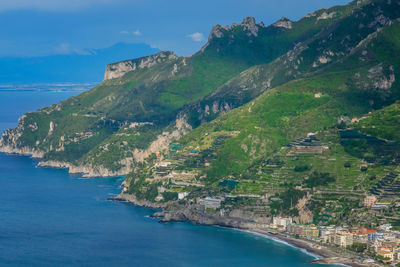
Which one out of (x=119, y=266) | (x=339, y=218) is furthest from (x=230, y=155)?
(x=119, y=266)

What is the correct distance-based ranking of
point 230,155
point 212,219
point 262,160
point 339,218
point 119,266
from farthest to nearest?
point 230,155 → point 262,160 → point 212,219 → point 339,218 → point 119,266

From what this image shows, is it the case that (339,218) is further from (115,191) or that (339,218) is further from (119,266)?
(115,191)

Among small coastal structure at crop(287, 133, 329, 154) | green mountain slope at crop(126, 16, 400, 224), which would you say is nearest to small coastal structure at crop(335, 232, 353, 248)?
green mountain slope at crop(126, 16, 400, 224)

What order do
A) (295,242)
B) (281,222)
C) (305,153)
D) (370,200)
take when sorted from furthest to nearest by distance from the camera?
(305,153) < (281,222) < (370,200) < (295,242)

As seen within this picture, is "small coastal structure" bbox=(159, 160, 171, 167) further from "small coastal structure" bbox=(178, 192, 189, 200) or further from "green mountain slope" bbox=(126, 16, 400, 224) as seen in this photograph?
"small coastal structure" bbox=(178, 192, 189, 200)

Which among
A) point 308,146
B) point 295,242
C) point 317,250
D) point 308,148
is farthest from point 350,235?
point 308,146

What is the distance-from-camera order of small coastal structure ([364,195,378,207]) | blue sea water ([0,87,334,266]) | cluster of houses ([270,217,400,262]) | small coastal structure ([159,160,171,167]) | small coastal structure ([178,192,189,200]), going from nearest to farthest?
cluster of houses ([270,217,400,262]) < blue sea water ([0,87,334,266]) < small coastal structure ([364,195,378,207]) < small coastal structure ([178,192,189,200]) < small coastal structure ([159,160,171,167])

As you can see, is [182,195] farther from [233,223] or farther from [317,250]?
[317,250]
